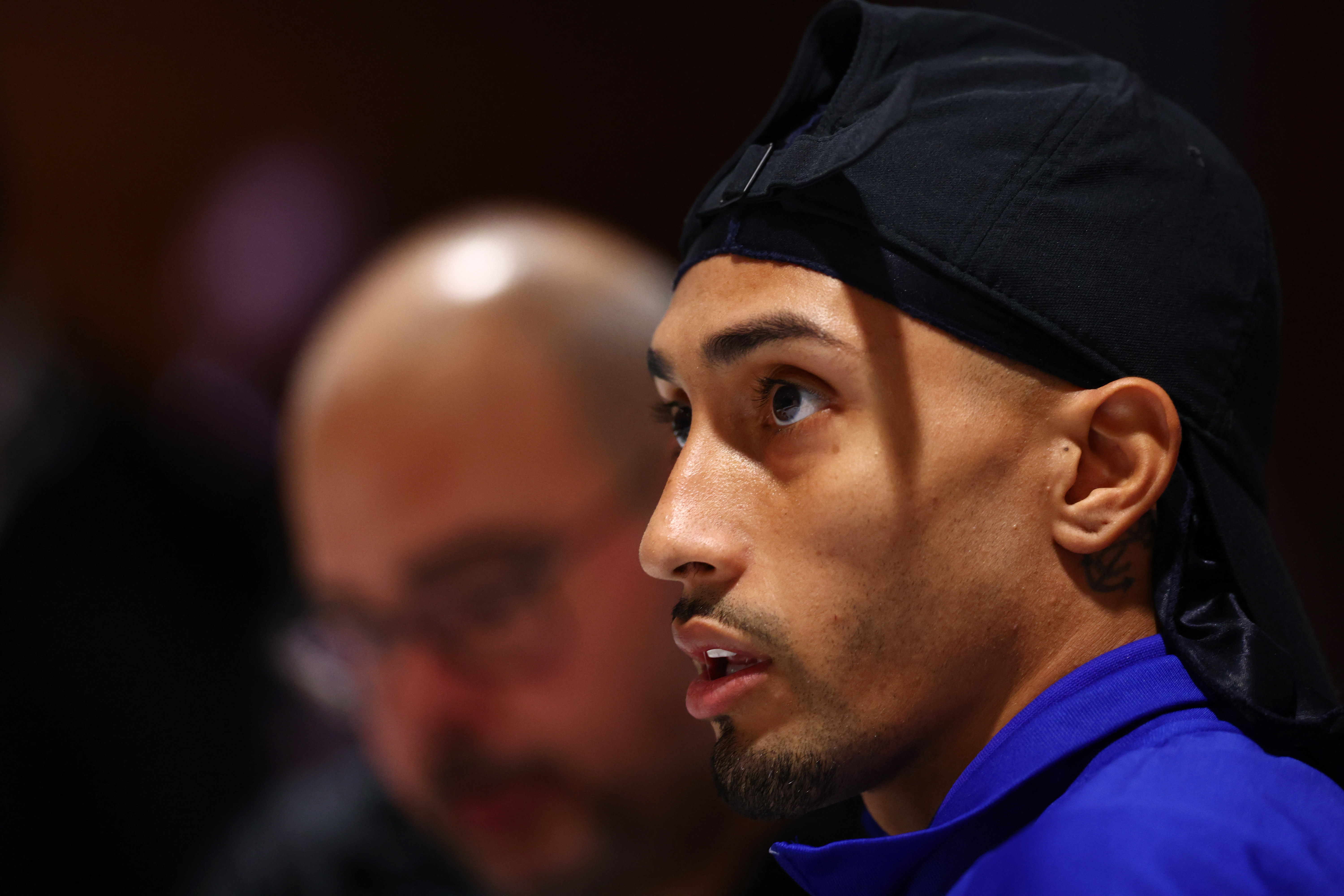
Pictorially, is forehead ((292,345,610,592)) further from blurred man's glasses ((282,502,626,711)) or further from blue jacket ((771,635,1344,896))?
blue jacket ((771,635,1344,896))

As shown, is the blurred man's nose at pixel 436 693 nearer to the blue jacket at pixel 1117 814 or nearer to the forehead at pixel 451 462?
the forehead at pixel 451 462

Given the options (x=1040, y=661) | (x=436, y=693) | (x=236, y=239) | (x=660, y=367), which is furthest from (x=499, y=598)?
(x=236, y=239)

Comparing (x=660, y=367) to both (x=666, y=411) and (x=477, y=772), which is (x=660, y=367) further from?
(x=477, y=772)

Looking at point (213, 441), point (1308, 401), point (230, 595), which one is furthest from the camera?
point (213, 441)

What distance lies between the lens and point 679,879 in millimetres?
1902

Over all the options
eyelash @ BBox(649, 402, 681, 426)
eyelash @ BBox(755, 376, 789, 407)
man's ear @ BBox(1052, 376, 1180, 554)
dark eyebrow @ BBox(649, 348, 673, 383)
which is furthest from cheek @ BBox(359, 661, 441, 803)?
man's ear @ BBox(1052, 376, 1180, 554)

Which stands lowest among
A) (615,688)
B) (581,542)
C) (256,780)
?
(256,780)

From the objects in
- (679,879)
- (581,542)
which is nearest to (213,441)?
(581,542)

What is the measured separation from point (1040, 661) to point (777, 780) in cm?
26

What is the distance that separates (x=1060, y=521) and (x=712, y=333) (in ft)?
1.17

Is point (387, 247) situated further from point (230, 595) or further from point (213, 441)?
point (230, 595)

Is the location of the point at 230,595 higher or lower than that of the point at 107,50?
lower

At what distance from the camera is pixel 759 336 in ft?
3.71

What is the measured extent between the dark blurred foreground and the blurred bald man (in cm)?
57
